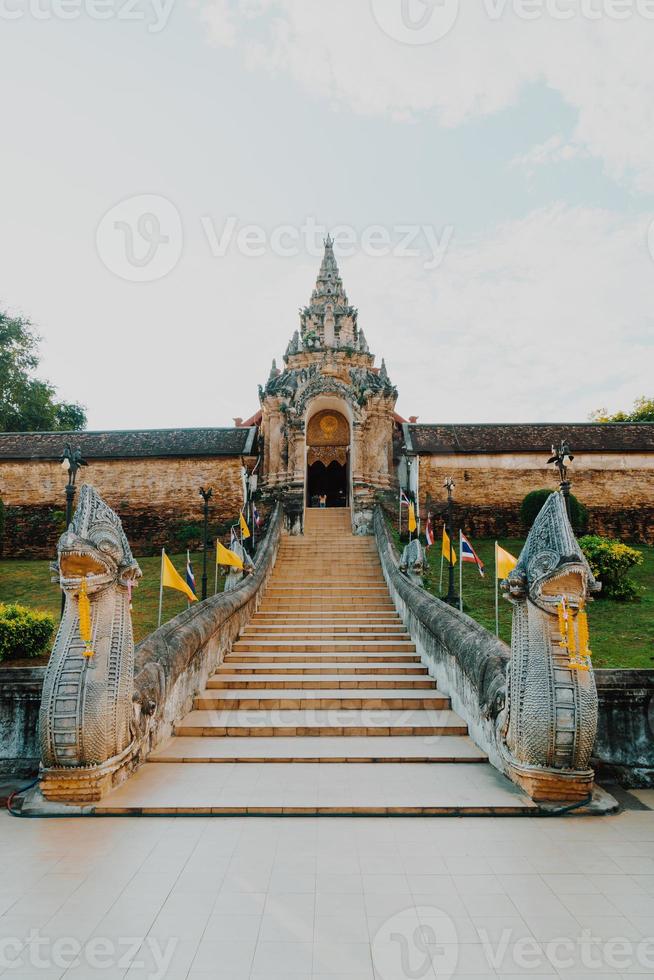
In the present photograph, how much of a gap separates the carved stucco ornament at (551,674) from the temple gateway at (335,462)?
16775mm

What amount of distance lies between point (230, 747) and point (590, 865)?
379 centimetres

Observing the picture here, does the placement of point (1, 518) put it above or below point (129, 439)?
below

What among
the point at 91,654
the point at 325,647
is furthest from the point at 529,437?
the point at 91,654

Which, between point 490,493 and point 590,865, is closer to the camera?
point 590,865

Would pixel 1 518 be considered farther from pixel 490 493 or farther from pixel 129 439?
pixel 490 493

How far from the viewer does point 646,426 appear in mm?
25625

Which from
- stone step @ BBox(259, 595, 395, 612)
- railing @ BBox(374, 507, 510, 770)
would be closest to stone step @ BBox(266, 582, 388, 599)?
stone step @ BBox(259, 595, 395, 612)

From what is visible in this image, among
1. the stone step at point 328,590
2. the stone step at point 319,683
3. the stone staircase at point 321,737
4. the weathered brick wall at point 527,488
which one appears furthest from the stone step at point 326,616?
the weathered brick wall at point 527,488

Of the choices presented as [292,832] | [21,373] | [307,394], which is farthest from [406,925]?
[21,373]

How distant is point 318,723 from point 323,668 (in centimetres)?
176

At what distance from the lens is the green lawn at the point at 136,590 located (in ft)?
44.1

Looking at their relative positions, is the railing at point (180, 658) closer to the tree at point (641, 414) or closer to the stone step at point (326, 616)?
the stone step at point (326, 616)

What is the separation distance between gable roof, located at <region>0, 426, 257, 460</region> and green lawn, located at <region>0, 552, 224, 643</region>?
493 cm

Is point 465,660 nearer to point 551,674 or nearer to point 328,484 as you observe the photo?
point 551,674
